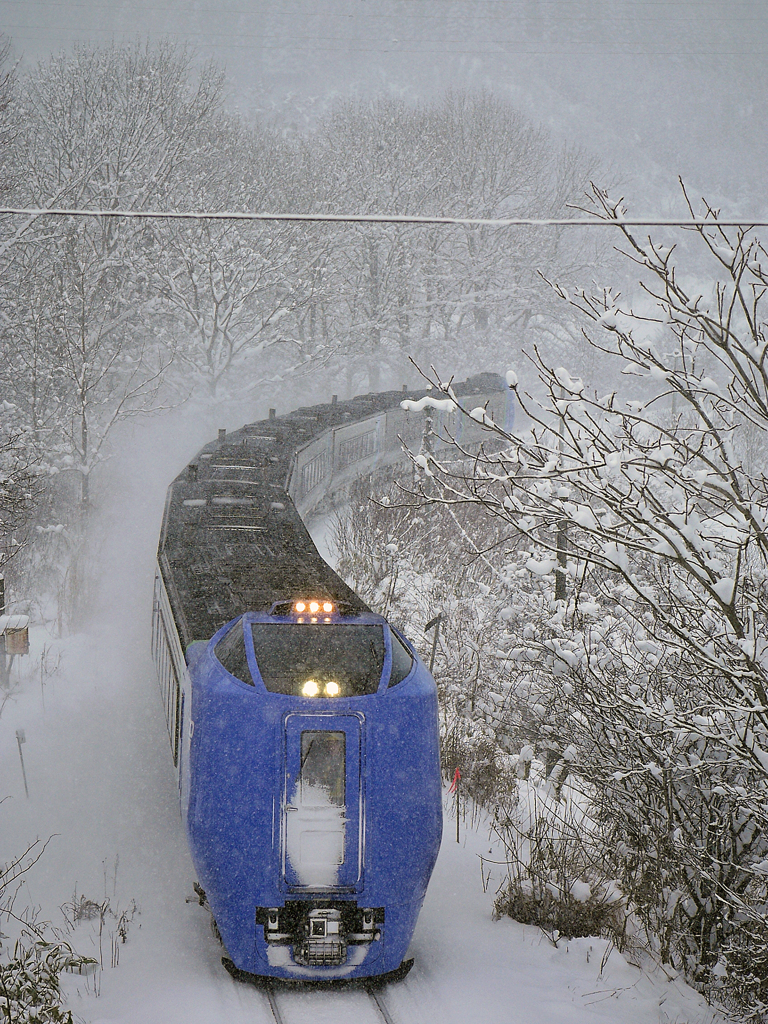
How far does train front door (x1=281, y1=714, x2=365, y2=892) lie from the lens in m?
5.89

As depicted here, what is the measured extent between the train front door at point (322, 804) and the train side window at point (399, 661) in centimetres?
53

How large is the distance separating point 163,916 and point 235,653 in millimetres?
2394

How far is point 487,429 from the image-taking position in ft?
15.2

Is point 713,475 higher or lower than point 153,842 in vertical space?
higher

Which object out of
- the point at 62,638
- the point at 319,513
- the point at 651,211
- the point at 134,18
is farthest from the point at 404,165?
the point at 134,18

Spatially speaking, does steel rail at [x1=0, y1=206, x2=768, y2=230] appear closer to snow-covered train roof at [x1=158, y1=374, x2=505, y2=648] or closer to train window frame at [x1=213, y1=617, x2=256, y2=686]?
train window frame at [x1=213, y1=617, x2=256, y2=686]

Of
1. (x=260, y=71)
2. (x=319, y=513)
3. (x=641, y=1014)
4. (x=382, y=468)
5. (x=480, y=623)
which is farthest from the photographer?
(x=260, y=71)

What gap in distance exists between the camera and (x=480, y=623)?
15445mm

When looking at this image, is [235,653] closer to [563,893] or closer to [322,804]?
[322,804]

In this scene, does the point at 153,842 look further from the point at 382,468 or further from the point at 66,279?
the point at 66,279

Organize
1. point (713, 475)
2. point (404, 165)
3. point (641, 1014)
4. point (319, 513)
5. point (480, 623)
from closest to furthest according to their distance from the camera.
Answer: point (713, 475), point (641, 1014), point (480, 623), point (319, 513), point (404, 165)

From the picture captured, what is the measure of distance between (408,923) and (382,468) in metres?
20.5

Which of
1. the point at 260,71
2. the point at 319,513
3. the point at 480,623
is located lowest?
the point at 480,623

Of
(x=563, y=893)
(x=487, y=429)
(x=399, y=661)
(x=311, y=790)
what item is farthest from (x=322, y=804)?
(x=487, y=429)
